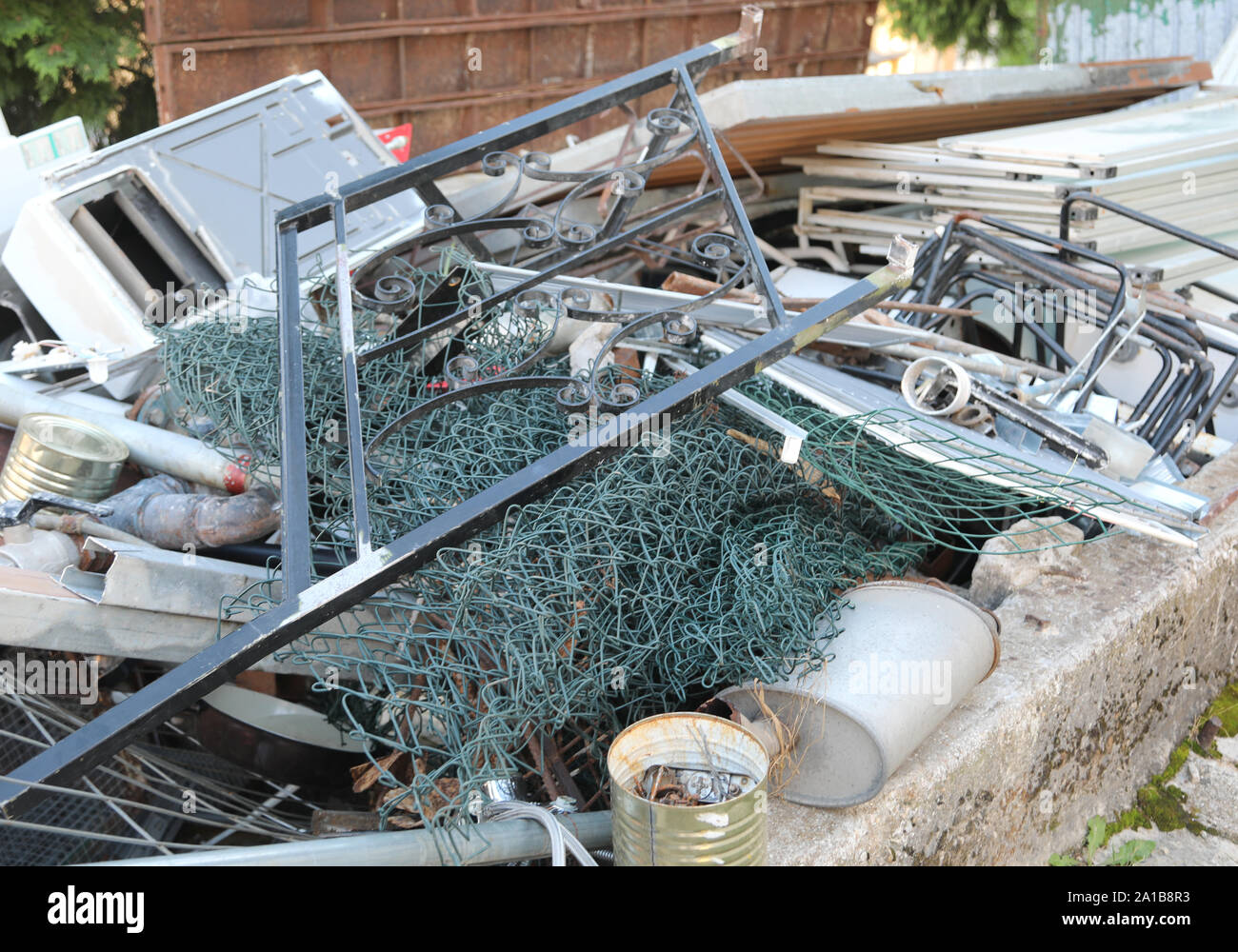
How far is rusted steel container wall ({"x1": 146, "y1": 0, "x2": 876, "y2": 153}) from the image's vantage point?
21.0 ft

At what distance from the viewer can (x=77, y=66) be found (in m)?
6.89

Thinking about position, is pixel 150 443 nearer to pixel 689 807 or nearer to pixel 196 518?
pixel 196 518

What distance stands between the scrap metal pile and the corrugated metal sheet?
5.02 metres

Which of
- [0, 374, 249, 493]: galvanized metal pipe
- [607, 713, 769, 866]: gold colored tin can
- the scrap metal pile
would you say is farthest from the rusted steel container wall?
[607, 713, 769, 866]: gold colored tin can

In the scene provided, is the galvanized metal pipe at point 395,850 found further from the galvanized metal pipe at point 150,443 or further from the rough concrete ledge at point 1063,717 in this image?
the galvanized metal pipe at point 150,443

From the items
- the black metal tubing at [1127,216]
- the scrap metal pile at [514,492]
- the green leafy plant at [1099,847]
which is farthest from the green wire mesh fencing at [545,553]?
the black metal tubing at [1127,216]

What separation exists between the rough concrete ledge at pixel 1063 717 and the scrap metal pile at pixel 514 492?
0.44 ft

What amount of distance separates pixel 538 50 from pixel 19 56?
3266 millimetres

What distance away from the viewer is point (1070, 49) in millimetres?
8828

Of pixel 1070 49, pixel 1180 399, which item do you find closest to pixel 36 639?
pixel 1180 399

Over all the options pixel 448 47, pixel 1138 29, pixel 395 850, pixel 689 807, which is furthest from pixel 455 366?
pixel 1138 29

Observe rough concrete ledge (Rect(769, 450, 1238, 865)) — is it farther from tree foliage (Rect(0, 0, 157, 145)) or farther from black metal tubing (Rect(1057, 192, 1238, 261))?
tree foliage (Rect(0, 0, 157, 145))
